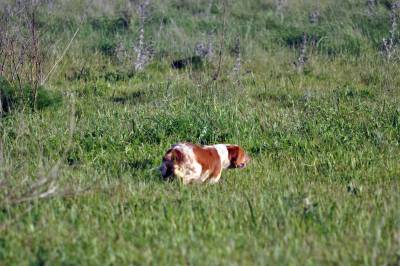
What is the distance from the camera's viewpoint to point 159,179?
5.02 m

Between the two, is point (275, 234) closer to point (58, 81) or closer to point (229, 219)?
point (229, 219)

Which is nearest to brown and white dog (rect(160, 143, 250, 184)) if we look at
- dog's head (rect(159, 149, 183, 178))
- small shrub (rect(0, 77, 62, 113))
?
dog's head (rect(159, 149, 183, 178))

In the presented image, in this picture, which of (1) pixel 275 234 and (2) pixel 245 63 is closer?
(1) pixel 275 234

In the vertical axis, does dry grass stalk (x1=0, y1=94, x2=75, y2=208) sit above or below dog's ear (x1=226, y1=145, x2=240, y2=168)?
above

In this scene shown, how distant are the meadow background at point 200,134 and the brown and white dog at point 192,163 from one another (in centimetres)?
11

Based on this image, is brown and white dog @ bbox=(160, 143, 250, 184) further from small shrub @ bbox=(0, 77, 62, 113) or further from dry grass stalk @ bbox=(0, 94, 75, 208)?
small shrub @ bbox=(0, 77, 62, 113)

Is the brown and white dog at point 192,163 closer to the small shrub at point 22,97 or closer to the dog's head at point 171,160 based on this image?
the dog's head at point 171,160

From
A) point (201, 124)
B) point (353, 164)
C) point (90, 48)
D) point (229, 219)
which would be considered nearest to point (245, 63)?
point (90, 48)

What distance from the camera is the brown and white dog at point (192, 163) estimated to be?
16.0ft

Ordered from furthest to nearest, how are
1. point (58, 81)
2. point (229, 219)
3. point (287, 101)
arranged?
1. point (58, 81)
2. point (287, 101)
3. point (229, 219)

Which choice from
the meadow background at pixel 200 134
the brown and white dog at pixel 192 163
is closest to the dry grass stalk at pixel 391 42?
the meadow background at pixel 200 134

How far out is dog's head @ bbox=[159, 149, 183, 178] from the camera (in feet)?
16.0

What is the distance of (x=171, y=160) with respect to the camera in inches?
192

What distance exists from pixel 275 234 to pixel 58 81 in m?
5.79
